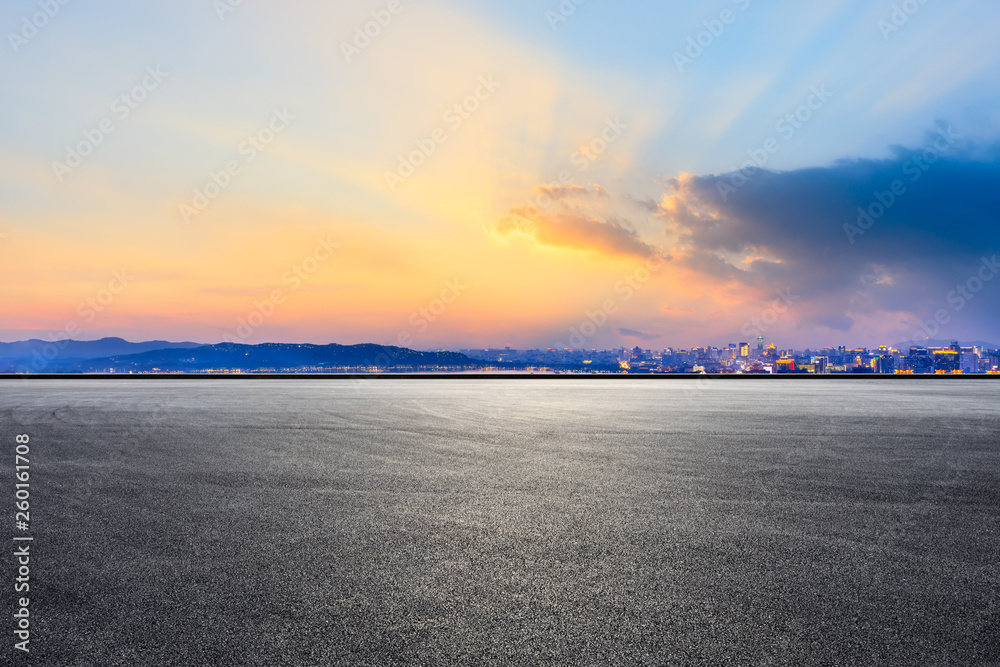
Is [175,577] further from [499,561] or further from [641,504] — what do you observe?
[641,504]

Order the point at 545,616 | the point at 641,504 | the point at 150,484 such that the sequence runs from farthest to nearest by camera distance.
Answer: the point at 150,484 < the point at 641,504 < the point at 545,616

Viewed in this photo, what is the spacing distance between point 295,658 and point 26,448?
898 centimetres

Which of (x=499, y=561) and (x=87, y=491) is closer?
(x=499, y=561)

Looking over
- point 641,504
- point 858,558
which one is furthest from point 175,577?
point 858,558

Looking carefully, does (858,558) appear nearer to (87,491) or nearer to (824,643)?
(824,643)

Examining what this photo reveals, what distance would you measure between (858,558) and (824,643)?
1583 mm

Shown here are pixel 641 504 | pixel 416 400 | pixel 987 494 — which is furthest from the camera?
pixel 416 400

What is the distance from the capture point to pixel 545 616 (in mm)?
3619

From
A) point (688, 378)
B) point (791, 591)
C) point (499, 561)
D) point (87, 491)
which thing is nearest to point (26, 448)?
point (87, 491)

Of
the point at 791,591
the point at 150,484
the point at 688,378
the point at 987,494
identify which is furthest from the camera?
the point at 688,378

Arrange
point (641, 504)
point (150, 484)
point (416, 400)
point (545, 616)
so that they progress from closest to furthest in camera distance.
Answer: point (545, 616), point (641, 504), point (150, 484), point (416, 400)

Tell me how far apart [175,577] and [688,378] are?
3376cm

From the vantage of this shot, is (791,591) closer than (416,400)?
Yes

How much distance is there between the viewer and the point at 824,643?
3338mm
